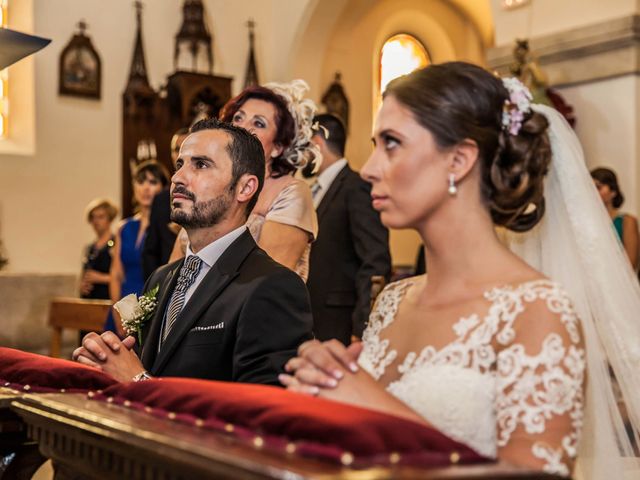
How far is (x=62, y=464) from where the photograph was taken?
6.22 ft

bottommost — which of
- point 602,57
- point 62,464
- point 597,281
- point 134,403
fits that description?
point 62,464

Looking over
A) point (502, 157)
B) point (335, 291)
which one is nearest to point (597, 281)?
point (502, 157)

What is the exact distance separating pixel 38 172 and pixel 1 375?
770 centimetres

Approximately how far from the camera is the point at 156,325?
291cm

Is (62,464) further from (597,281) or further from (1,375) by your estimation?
(597,281)

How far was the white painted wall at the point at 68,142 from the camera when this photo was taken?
31.3 feet

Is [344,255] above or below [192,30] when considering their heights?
below

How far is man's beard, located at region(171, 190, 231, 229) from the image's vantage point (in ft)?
9.58

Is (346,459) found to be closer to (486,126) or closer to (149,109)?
(486,126)

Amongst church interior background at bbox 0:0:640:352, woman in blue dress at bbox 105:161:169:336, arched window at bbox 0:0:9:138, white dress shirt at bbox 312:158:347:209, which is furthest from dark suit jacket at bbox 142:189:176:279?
arched window at bbox 0:0:9:138

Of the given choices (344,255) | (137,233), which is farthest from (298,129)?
(137,233)

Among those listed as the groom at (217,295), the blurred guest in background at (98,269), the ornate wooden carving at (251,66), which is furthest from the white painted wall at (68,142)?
the groom at (217,295)

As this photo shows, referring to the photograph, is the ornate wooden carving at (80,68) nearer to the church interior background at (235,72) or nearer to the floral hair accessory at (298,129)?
the church interior background at (235,72)

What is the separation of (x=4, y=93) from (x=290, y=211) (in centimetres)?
716
